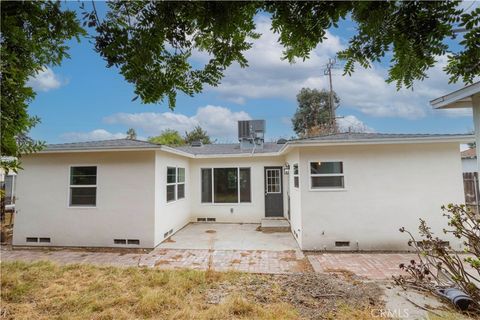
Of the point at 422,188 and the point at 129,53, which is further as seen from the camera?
the point at 422,188

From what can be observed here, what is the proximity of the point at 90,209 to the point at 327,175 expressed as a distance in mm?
6849

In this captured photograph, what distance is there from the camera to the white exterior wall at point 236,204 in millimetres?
10617

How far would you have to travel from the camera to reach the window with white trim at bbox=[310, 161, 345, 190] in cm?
697

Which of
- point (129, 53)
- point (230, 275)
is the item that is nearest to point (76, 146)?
point (230, 275)

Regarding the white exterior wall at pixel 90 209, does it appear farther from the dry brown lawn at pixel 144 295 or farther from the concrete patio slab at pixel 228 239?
the dry brown lawn at pixel 144 295

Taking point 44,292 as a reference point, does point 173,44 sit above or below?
above

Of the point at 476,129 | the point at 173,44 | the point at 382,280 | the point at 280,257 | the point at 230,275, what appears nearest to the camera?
the point at 173,44

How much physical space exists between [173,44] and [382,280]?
5.31 meters

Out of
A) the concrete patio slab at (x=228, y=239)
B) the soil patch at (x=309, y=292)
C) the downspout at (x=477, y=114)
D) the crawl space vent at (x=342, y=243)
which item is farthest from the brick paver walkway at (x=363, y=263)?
the downspout at (x=477, y=114)

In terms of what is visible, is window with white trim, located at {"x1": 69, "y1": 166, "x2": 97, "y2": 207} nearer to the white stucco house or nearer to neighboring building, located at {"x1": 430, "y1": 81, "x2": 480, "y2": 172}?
the white stucco house

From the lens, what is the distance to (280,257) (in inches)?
248

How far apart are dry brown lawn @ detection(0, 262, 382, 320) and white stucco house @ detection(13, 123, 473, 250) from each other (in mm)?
2052

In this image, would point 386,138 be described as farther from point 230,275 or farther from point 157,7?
point 157,7

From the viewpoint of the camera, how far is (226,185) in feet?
35.6
